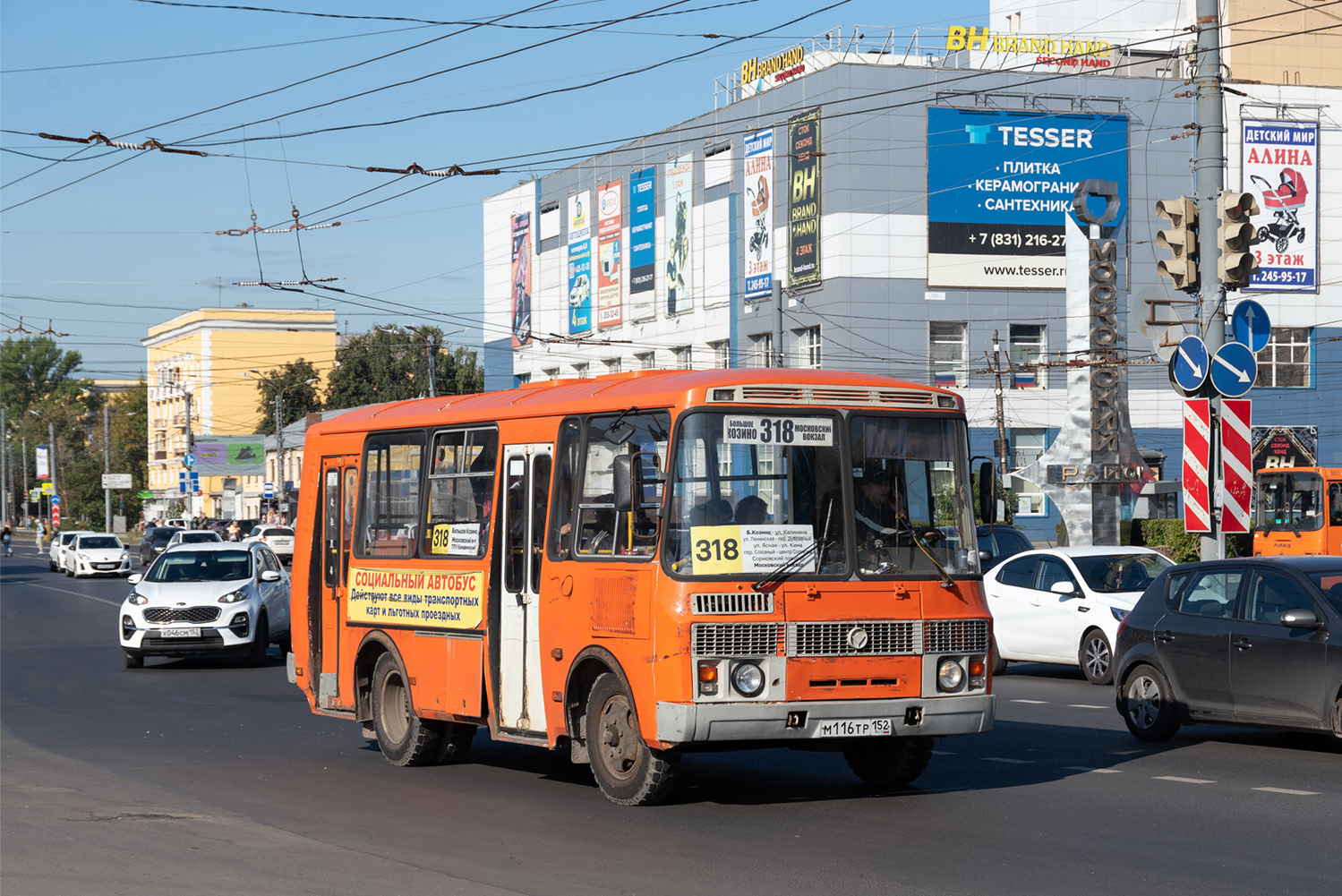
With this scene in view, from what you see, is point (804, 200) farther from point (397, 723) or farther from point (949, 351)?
point (397, 723)

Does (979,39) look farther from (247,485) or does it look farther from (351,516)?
(247,485)

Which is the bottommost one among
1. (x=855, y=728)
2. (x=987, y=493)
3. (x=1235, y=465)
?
(x=855, y=728)

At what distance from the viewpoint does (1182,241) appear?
16500 millimetres

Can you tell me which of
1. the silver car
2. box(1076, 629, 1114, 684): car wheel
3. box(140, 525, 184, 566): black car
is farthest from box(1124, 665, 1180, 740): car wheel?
box(140, 525, 184, 566): black car

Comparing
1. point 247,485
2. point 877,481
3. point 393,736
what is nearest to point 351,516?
point 393,736

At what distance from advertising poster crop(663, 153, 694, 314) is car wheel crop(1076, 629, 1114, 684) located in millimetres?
52042

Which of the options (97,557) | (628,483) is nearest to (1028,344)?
(97,557)

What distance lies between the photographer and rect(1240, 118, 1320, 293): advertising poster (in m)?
64.9

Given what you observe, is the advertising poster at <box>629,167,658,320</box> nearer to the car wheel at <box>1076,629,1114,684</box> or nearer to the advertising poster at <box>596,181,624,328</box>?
the advertising poster at <box>596,181,624,328</box>

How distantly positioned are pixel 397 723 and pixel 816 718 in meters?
4.32

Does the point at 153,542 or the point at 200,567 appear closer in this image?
the point at 200,567

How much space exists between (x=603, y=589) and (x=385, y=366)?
9684cm

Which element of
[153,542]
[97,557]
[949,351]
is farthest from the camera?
[949,351]

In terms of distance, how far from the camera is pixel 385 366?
346ft
